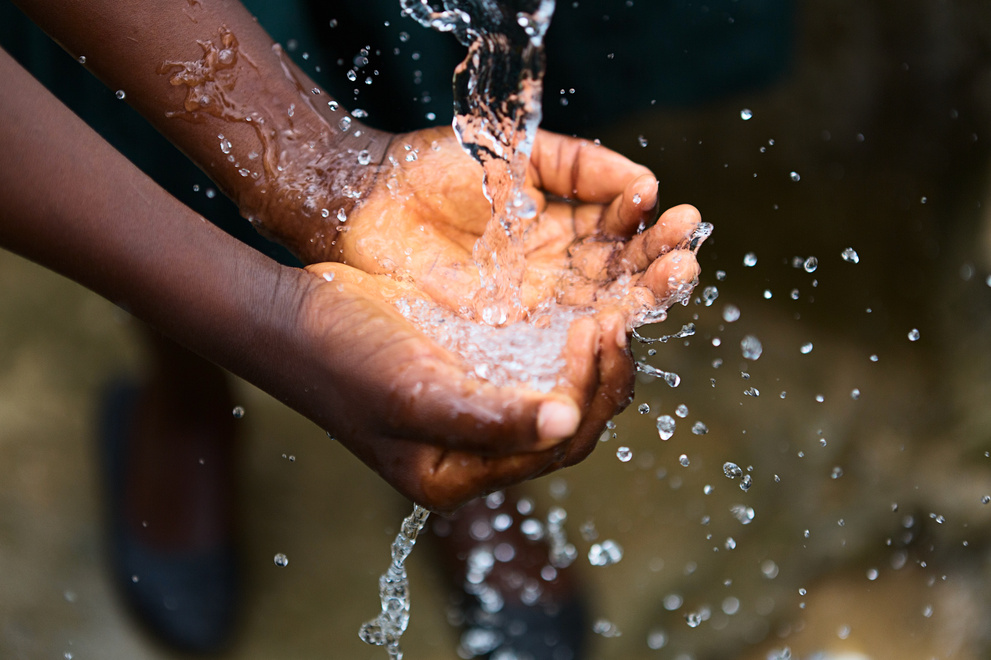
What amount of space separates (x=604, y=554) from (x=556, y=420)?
2.84ft

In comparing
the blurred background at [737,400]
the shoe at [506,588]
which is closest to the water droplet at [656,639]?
the blurred background at [737,400]

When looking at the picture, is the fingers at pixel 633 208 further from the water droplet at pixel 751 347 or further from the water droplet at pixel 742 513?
the water droplet at pixel 742 513

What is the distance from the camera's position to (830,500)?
4.36 feet

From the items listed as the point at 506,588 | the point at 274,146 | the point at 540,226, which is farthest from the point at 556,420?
the point at 506,588

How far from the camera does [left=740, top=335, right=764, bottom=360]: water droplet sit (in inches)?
52.4

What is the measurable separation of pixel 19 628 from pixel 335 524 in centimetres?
46

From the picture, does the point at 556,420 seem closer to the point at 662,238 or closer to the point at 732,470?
the point at 662,238

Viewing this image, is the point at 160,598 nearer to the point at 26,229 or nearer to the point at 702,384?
the point at 26,229

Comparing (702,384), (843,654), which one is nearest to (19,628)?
(702,384)

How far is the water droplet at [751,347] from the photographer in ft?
4.37

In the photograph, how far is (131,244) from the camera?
0.63 meters

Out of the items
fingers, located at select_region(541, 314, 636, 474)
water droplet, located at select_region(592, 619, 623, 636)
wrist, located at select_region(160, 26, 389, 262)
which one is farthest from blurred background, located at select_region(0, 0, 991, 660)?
fingers, located at select_region(541, 314, 636, 474)

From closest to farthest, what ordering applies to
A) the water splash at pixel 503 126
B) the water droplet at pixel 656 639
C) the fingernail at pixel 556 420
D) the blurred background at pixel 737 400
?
the fingernail at pixel 556 420 < the water splash at pixel 503 126 < the blurred background at pixel 737 400 < the water droplet at pixel 656 639

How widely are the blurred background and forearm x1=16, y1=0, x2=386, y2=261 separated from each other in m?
0.15
